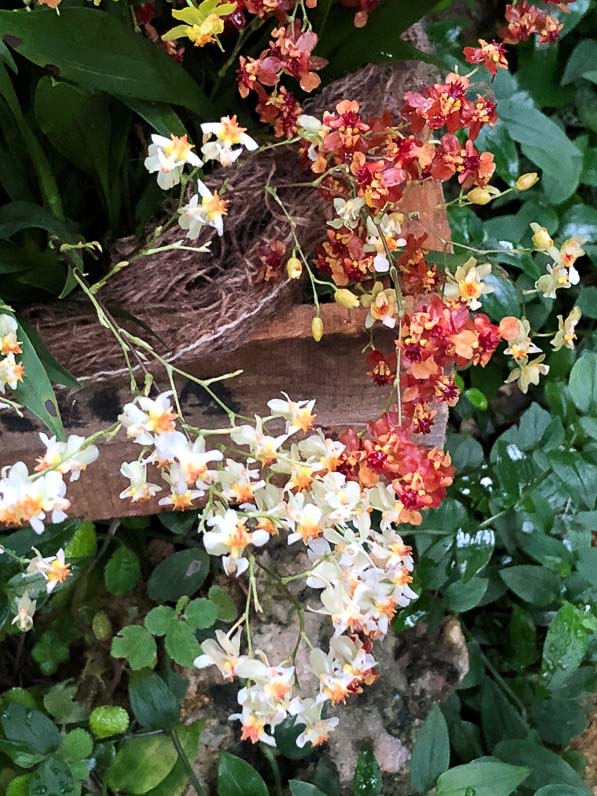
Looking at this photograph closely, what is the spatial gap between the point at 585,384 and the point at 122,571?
0.61 meters

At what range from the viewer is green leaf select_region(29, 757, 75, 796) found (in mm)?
799

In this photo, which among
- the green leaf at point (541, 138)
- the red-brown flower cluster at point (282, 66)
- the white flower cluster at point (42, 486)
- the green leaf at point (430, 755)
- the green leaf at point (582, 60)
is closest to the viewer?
the white flower cluster at point (42, 486)

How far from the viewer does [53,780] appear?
0.80 m

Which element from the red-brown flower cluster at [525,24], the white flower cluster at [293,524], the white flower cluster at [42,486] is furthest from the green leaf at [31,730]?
the red-brown flower cluster at [525,24]

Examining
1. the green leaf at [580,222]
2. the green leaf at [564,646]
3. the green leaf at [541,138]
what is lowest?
the green leaf at [564,646]

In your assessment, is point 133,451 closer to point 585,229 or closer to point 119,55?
point 119,55

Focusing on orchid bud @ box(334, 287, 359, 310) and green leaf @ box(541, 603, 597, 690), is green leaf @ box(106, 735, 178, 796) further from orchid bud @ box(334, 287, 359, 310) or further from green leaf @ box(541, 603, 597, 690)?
orchid bud @ box(334, 287, 359, 310)

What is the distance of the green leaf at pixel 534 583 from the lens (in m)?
1.01

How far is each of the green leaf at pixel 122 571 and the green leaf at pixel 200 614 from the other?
13cm

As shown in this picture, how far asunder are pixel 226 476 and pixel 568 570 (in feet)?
2.08

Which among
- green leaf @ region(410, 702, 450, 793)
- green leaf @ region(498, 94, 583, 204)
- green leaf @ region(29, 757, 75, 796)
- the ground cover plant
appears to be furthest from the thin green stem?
green leaf @ region(498, 94, 583, 204)

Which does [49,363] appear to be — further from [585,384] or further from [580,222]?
[580,222]

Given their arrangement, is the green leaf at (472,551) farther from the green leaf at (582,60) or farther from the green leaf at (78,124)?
the green leaf at (582,60)

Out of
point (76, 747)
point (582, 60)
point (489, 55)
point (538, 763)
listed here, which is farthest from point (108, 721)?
point (582, 60)
